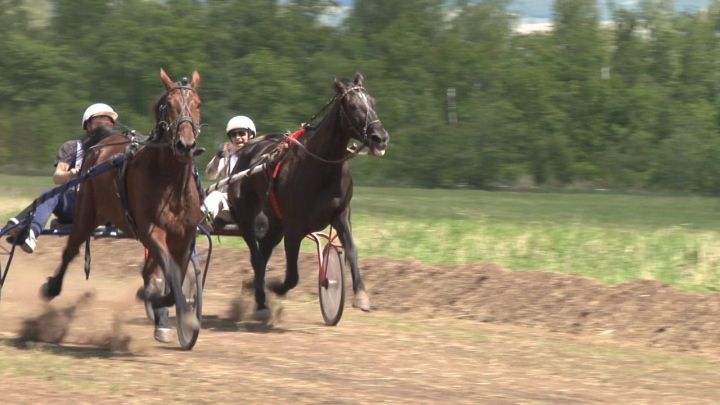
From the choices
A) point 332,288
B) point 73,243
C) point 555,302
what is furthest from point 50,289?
point 555,302

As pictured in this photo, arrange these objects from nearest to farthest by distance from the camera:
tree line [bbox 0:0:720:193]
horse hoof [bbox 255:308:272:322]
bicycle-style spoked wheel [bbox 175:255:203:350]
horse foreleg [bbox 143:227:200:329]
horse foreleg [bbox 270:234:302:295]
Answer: horse foreleg [bbox 143:227:200:329] < bicycle-style spoked wheel [bbox 175:255:203:350] < horse foreleg [bbox 270:234:302:295] < horse hoof [bbox 255:308:272:322] < tree line [bbox 0:0:720:193]

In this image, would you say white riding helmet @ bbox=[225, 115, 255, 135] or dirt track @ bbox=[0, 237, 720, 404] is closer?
dirt track @ bbox=[0, 237, 720, 404]

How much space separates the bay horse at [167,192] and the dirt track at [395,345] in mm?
686

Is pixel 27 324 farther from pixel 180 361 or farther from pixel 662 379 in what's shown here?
→ pixel 662 379

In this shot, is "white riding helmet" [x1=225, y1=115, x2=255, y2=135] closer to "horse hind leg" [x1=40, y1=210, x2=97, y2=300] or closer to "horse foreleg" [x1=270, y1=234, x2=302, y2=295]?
"horse foreleg" [x1=270, y1=234, x2=302, y2=295]

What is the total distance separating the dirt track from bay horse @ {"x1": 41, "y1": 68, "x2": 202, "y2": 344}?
2.25 feet

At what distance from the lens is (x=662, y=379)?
414 inches

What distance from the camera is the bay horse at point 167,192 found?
34.1 ft

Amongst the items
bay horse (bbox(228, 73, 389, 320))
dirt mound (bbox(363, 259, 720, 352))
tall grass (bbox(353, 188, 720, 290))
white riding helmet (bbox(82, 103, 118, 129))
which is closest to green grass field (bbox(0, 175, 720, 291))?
tall grass (bbox(353, 188, 720, 290))

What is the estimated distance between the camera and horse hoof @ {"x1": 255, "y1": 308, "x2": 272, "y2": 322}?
1313cm

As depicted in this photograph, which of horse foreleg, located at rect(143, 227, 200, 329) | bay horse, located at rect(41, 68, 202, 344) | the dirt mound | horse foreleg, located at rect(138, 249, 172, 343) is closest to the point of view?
bay horse, located at rect(41, 68, 202, 344)

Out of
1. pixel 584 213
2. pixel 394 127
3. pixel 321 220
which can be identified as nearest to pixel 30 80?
pixel 394 127

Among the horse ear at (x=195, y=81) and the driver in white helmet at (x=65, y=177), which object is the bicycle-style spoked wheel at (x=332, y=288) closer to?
the driver in white helmet at (x=65, y=177)

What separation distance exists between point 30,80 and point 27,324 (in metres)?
A: 46.1
